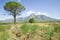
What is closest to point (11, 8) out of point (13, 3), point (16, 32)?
point (13, 3)

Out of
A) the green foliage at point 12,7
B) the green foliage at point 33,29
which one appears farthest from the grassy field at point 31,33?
the green foliage at point 12,7

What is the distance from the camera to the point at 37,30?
27.5 ft

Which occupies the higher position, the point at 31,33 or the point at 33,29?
the point at 33,29

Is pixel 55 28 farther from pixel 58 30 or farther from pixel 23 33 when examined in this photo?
pixel 23 33

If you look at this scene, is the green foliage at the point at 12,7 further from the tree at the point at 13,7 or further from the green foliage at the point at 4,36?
the green foliage at the point at 4,36

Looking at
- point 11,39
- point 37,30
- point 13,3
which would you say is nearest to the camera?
point 11,39

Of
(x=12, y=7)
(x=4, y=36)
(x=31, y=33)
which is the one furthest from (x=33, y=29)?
(x=12, y=7)

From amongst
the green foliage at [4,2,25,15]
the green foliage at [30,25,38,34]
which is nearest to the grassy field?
the green foliage at [30,25,38,34]

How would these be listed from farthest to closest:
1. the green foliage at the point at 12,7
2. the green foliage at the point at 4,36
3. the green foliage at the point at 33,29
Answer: the green foliage at the point at 12,7 < the green foliage at the point at 33,29 < the green foliage at the point at 4,36

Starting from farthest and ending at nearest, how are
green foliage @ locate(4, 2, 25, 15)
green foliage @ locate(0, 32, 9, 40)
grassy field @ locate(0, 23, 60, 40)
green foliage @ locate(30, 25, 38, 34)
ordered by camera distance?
green foliage @ locate(4, 2, 25, 15)
green foliage @ locate(30, 25, 38, 34)
grassy field @ locate(0, 23, 60, 40)
green foliage @ locate(0, 32, 9, 40)

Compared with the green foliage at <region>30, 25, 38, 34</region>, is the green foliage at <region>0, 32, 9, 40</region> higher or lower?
lower

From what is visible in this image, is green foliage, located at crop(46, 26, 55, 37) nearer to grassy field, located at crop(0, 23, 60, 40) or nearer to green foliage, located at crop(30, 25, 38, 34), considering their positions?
grassy field, located at crop(0, 23, 60, 40)

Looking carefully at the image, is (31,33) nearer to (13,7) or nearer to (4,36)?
(4,36)

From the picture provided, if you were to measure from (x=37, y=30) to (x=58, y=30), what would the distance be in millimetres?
1108
